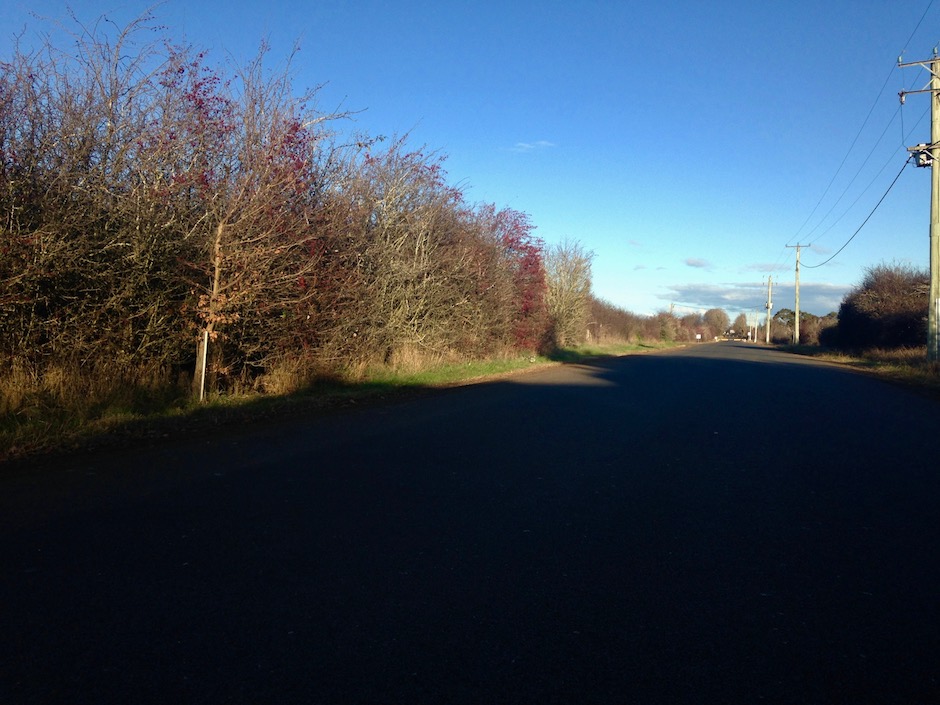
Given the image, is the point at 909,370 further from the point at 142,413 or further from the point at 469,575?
the point at 469,575

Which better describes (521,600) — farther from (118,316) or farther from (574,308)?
(574,308)

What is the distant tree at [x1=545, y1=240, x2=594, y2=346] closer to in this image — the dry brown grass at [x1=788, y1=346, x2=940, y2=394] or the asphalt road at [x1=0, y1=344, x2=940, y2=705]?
the dry brown grass at [x1=788, y1=346, x2=940, y2=394]

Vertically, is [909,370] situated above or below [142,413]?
above

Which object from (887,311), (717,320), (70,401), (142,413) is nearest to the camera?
(70,401)

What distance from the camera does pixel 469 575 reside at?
4.70 meters

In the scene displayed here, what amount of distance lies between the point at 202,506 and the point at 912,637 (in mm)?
5180

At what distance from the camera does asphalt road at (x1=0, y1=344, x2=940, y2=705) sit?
3420 millimetres

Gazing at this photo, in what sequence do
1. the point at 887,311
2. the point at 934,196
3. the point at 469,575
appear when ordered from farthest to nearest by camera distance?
the point at 887,311 → the point at 934,196 → the point at 469,575

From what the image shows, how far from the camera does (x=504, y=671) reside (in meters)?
3.48

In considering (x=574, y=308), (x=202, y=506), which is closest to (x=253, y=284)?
(x=202, y=506)

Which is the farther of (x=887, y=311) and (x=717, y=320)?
(x=717, y=320)

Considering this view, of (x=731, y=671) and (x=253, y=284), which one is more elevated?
(x=253, y=284)

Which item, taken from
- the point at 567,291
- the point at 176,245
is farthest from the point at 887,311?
the point at 176,245

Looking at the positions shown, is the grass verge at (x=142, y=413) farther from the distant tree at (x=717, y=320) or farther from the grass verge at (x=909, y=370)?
the distant tree at (x=717, y=320)
